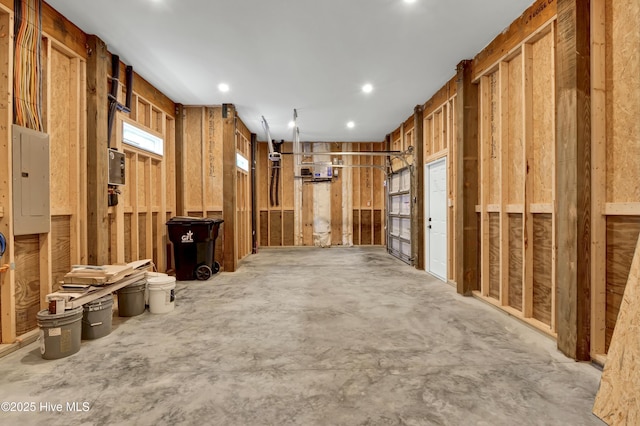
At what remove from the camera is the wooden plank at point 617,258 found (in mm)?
2246

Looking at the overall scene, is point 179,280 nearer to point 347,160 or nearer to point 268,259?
point 268,259

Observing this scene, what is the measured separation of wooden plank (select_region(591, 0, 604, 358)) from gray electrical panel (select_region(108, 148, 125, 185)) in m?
5.11

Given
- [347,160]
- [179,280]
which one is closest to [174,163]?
[179,280]

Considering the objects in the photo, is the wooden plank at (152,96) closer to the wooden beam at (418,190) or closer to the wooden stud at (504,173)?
the wooden beam at (418,190)

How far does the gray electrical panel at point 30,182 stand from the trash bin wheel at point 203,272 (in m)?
2.55

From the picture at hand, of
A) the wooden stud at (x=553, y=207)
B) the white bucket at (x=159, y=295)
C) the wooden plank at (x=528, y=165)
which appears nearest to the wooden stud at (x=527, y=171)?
the wooden plank at (x=528, y=165)

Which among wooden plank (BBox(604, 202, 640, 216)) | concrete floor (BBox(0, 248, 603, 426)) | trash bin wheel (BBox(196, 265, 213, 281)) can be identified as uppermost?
wooden plank (BBox(604, 202, 640, 216))

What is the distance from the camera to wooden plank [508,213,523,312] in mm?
3514

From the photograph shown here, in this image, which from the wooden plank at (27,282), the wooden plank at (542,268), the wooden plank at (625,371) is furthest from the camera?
the wooden plank at (542,268)

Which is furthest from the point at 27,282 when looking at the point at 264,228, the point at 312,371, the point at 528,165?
the point at 264,228

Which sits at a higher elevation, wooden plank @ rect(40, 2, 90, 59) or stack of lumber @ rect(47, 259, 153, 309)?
wooden plank @ rect(40, 2, 90, 59)

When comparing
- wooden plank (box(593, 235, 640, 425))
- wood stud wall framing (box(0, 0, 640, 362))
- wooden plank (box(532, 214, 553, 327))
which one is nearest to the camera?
wooden plank (box(593, 235, 640, 425))

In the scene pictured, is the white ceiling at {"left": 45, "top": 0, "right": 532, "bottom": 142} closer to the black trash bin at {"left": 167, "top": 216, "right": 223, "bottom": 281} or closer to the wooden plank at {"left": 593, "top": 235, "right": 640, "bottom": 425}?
the black trash bin at {"left": 167, "top": 216, "right": 223, "bottom": 281}

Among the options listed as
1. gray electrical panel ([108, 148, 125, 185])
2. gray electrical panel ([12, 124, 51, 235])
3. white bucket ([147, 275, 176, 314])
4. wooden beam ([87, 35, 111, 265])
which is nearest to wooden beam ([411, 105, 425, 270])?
white bucket ([147, 275, 176, 314])
